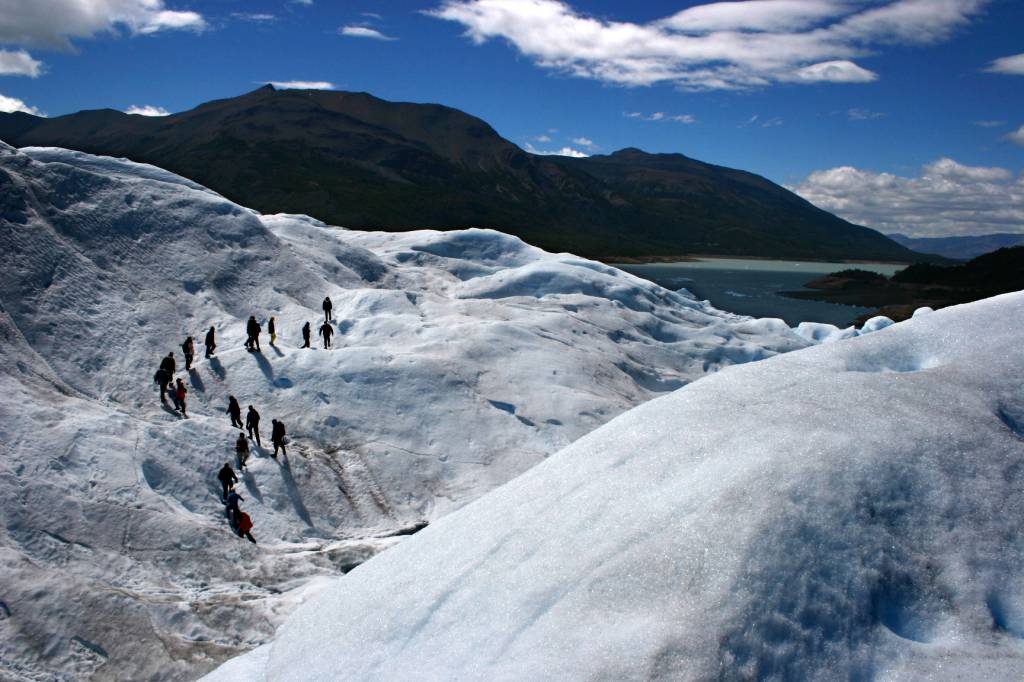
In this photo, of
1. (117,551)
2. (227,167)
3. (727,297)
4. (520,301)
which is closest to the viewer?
(117,551)

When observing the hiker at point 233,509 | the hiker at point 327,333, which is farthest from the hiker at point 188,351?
the hiker at point 233,509

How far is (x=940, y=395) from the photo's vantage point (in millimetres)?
8578

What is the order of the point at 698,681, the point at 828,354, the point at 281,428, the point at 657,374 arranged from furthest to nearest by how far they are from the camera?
1. the point at 657,374
2. the point at 281,428
3. the point at 828,354
4. the point at 698,681

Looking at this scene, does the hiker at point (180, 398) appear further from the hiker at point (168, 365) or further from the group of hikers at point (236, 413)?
the hiker at point (168, 365)

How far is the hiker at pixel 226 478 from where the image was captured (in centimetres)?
1762

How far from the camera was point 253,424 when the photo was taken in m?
19.8

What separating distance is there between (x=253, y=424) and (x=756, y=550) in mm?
16156

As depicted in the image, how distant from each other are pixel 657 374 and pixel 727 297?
64.7 metres

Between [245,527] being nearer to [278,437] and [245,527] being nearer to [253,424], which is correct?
[278,437]

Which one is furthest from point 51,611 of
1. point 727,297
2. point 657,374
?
point 727,297

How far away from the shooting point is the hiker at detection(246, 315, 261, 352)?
23.4 metres

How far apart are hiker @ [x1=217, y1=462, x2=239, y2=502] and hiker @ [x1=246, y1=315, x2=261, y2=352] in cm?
691

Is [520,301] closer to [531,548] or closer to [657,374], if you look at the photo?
[657,374]

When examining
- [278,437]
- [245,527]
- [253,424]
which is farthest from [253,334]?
[245,527]
